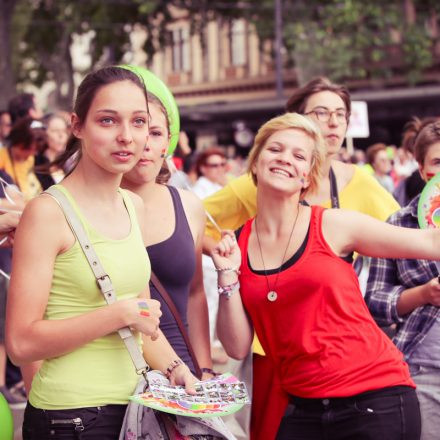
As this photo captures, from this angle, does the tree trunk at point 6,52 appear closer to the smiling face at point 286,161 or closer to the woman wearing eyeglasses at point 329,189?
the woman wearing eyeglasses at point 329,189

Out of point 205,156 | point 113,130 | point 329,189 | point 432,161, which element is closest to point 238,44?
point 205,156

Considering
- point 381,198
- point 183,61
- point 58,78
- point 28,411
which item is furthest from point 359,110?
point 183,61

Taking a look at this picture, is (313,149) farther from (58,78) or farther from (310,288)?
(58,78)

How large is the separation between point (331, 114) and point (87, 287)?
2.41m

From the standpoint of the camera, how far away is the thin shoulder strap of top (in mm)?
2449

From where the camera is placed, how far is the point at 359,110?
1427cm

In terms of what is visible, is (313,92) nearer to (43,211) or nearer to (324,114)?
(324,114)

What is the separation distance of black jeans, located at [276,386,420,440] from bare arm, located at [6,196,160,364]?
0.93 m

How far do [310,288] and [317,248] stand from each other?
154mm

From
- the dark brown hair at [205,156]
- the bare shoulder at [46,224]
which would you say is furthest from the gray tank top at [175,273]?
the dark brown hair at [205,156]

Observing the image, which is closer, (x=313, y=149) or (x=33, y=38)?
(x=313, y=149)

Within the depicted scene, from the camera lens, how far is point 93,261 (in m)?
2.45

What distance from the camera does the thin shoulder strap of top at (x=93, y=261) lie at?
2.45 metres

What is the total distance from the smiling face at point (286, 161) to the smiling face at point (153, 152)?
0.39 m
